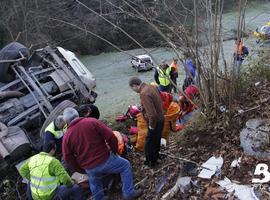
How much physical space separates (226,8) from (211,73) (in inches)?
81.9

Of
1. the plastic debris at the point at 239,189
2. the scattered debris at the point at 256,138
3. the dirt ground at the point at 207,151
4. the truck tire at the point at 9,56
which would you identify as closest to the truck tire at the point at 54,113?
the truck tire at the point at 9,56

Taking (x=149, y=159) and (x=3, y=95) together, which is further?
(x=3, y=95)

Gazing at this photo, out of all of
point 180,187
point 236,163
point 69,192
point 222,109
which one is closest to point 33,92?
point 69,192

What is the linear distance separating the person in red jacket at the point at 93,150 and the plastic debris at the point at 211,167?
91cm

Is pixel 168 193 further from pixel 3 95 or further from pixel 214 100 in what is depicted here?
pixel 3 95

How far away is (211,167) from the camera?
17.3 ft

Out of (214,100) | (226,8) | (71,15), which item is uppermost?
(226,8)

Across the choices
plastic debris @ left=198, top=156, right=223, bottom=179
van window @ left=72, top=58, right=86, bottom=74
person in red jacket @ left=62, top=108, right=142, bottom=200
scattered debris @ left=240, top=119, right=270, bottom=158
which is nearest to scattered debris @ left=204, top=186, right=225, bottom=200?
plastic debris @ left=198, top=156, right=223, bottom=179

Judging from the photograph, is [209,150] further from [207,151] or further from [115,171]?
[115,171]

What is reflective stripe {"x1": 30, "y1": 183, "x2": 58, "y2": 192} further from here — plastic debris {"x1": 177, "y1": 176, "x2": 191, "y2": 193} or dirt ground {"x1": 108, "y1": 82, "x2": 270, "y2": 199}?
plastic debris {"x1": 177, "y1": 176, "x2": 191, "y2": 193}

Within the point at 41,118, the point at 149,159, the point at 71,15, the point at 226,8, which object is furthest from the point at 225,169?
the point at 71,15

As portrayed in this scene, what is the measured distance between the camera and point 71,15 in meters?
14.9

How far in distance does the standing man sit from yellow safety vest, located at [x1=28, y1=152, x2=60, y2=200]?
1.36 m

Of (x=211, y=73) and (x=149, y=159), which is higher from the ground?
(x=211, y=73)
